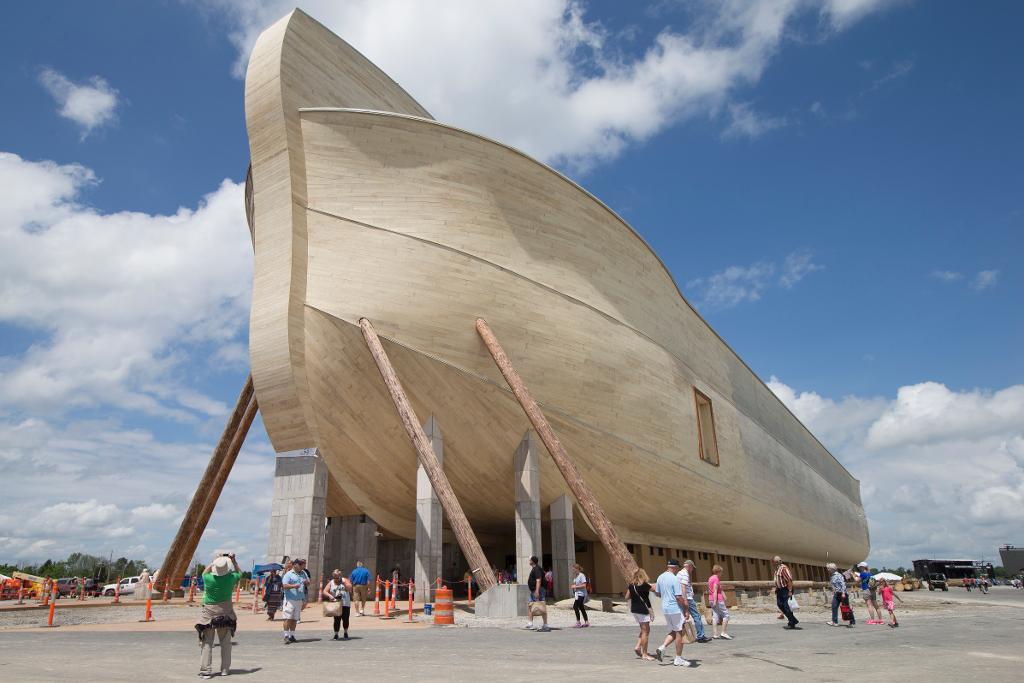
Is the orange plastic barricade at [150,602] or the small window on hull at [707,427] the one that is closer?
the orange plastic barricade at [150,602]

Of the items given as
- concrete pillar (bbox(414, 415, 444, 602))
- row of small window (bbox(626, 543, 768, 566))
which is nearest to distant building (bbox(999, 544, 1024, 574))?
row of small window (bbox(626, 543, 768, 566))

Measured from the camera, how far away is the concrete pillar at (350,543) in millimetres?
19594

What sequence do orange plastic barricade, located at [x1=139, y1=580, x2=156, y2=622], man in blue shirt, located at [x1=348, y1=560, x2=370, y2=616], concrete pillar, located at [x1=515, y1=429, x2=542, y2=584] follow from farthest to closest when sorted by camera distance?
concrete pillar, located at [x1=515, y1=429, x2=542, y2=584] < man in blue shirt, located at [x1=348, y1=560, x2=370, y2=616] < orange plastic barricade, located at [x1=139, y1=580, x2=156, y2=622]

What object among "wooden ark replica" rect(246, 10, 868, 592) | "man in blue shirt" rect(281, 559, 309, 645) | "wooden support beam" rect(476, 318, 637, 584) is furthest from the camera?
"wooden ark replica" rect(246, 10, 868, 592)

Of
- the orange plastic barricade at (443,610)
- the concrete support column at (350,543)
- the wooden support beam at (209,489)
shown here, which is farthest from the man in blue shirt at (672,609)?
the wooden support beam at (209,489)

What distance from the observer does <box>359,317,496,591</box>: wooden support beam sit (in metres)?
14.5

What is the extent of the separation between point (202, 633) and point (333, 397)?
11.1 meters

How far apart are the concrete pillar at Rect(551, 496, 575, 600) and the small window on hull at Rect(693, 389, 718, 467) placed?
909 cm

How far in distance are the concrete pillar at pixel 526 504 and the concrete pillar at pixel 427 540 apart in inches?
92.8

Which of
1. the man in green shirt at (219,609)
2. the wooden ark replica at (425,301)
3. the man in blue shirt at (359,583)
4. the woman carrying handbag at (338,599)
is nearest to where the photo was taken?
the man in green shirt at (219,609)

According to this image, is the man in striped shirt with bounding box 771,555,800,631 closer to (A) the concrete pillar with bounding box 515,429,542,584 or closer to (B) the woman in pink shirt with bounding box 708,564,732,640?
(B) the woman in pink shirt with bounding box 708,564,732,640

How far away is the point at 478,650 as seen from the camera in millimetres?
8492

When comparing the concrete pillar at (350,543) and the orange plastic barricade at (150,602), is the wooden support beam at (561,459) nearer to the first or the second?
the concrete pillar at (350,543)

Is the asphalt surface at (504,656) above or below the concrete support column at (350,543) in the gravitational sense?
below
